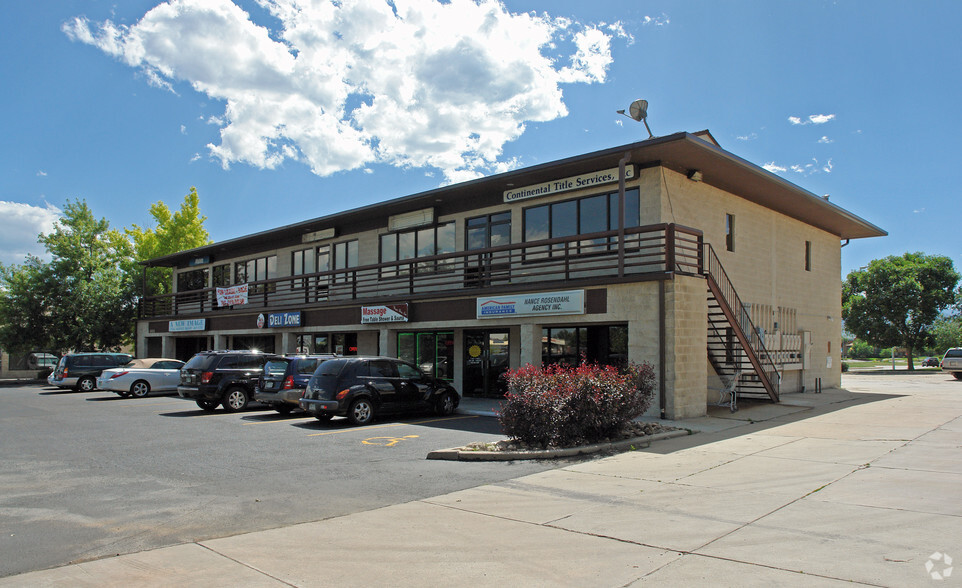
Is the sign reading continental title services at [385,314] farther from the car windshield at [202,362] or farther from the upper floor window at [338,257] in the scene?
the car windshield at [202,362]

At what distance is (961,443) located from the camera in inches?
420

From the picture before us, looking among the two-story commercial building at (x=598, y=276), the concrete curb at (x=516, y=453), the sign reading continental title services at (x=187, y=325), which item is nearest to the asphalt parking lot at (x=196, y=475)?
the concrete curb at (x=516, y=453)

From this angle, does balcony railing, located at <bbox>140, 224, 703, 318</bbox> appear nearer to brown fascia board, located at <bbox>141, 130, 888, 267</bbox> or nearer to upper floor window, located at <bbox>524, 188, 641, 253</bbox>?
upper floor window, located at <bbox>524, 188, 641, 253</bbox>

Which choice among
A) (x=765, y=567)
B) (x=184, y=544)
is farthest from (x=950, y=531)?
(x=184, y=544)

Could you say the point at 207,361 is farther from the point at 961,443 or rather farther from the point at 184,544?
the point at 961,443

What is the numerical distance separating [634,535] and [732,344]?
12901 mm

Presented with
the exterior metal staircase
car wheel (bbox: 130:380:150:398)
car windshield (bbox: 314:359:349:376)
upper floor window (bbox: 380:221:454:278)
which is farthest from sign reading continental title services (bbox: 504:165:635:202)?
car wheel (bbox: 130:380:150:398)

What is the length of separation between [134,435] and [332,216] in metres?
13.4

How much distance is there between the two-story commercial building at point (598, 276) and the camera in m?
15.0

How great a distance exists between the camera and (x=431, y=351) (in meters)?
22.2

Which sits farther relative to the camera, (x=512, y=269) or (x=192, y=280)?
(x=192, y=280)

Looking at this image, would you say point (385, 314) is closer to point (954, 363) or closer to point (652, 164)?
point (652, 164)

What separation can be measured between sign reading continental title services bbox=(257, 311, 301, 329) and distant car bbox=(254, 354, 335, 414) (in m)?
8.18

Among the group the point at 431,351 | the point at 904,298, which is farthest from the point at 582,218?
the point at 904,298
